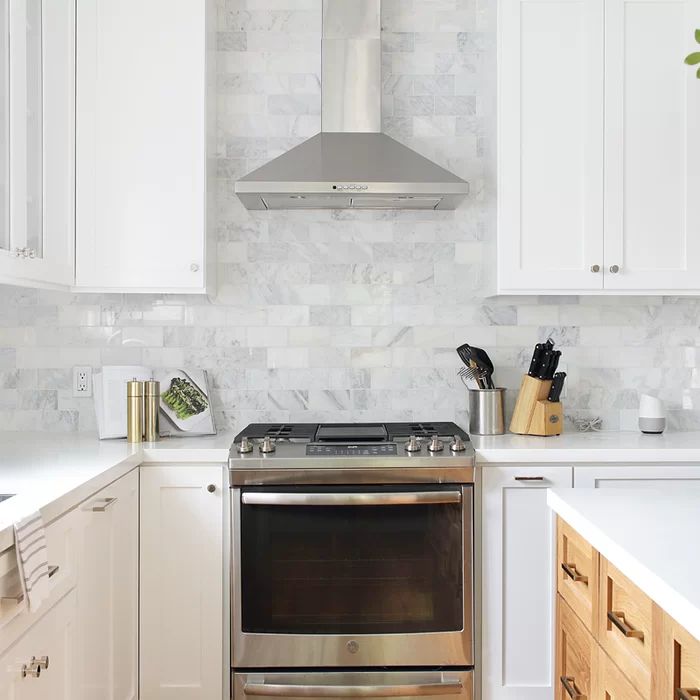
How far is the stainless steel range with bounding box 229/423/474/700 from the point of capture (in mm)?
2361

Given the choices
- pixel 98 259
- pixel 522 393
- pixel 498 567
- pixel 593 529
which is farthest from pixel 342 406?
pixel 593 529

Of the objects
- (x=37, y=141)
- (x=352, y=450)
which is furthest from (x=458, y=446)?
(x=37, y=141)

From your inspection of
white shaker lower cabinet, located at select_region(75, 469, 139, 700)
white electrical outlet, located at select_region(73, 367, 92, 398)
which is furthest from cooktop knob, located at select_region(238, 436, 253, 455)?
white electrical outlet, located at select_region(73, 367, 92, 398)

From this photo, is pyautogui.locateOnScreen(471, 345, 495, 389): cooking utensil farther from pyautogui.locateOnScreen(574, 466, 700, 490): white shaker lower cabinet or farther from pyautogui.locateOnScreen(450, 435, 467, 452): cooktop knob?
pyautogui.locateOnScreen(574, 466, 700, 490): white shaker lower cabinet

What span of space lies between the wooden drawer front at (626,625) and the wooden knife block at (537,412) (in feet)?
4.50

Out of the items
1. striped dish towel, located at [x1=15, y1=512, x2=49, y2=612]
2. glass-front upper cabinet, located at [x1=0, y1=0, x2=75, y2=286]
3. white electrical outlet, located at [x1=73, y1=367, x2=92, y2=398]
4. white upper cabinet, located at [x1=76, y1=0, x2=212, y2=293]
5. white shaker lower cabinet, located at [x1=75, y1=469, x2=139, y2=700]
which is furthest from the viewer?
white electrical outlet, located at [x1=73, y1=367, x2=92, y2=398]

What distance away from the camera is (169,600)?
2414 mm

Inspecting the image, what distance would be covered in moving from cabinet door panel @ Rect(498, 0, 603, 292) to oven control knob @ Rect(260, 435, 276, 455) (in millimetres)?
1008

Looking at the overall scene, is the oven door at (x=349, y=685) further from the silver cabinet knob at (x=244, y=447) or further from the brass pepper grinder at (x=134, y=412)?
the brass pepper grinder at (x=134, y=412)

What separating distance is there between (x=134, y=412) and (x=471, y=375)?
1275mm

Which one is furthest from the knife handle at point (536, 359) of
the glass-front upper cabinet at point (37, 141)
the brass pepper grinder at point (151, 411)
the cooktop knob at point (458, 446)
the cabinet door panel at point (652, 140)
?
the glass-front upper cabinet at point (37, 141)

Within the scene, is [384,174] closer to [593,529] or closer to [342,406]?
[342,406]

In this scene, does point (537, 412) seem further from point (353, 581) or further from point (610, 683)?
point (610, 683)

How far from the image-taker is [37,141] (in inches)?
89.6
